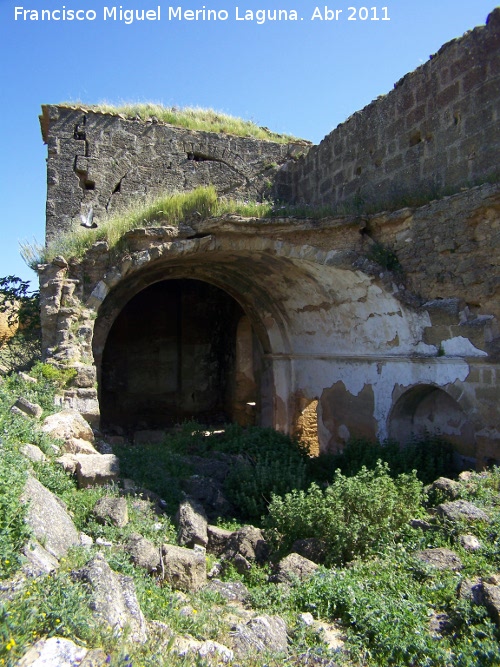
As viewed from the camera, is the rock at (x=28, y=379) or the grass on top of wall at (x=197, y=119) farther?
the grass on top of wall at (x=197, y=119)

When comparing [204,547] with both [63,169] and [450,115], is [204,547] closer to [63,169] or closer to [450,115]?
[450,115]

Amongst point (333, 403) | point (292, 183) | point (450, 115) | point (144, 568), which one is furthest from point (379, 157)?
point (144, 568)

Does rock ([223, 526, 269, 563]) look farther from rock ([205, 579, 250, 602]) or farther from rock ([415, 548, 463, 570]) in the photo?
rock ([415, 548, 463, 570])

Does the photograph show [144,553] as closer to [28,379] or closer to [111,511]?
[111,511]

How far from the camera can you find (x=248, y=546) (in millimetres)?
4957

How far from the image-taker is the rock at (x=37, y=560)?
10.3 feet

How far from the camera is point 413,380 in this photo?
24.8ft

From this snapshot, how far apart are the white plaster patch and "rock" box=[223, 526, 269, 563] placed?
331cm

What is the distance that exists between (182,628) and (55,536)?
1.08 metres

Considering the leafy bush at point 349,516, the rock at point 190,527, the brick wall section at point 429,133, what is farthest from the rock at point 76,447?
the brick wall section at point 429,133

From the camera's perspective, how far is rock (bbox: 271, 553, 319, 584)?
14.1 feet

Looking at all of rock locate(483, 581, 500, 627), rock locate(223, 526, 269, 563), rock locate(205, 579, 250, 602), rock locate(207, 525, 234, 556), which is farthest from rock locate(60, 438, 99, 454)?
rock locate(483, 581, 500, 627)

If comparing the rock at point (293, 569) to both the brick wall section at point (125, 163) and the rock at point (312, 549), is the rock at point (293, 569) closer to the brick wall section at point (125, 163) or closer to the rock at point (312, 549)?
the rock at point (312, 549)

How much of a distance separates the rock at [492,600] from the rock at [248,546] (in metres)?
1.94
